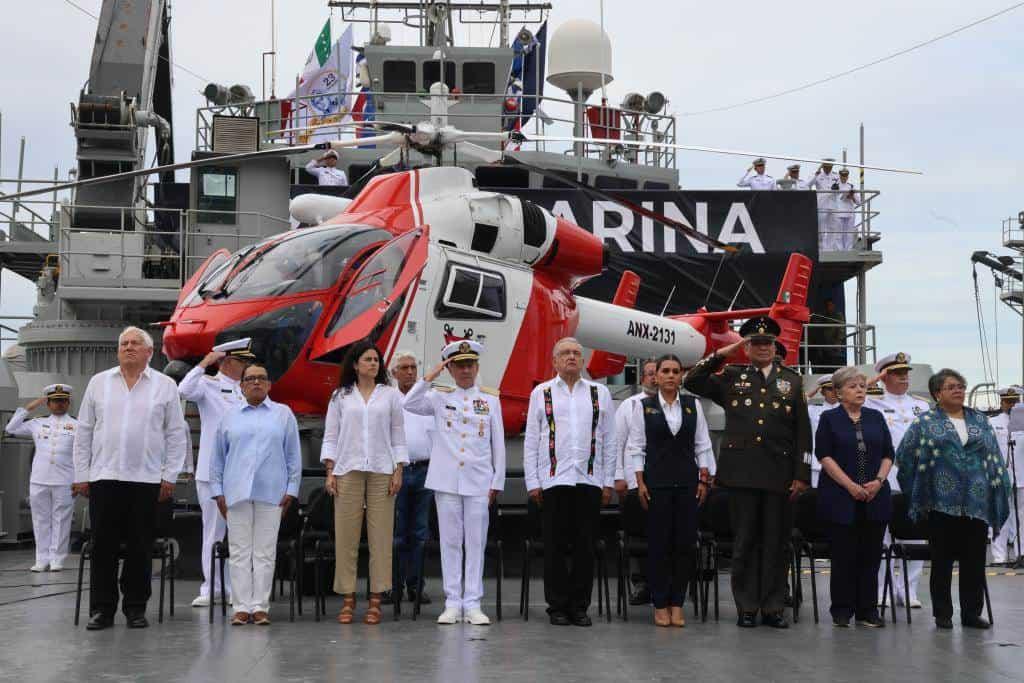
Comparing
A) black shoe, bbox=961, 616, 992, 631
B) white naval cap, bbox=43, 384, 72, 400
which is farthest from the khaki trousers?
white naval cap, bbox=43, 384, 72, 400

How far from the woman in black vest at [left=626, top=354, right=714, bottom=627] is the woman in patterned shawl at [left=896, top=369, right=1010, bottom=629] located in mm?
1466

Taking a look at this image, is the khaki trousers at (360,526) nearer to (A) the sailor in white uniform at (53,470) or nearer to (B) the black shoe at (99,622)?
(B) the black shoe at (99,622)

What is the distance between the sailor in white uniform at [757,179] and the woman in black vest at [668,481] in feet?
49.4

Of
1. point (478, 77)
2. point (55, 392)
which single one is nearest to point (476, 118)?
point (478, 77)

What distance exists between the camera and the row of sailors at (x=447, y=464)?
8555 mm

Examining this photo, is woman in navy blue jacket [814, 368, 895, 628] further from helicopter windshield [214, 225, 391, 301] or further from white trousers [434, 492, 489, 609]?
helicopter windshield [214, 225, 391, 301]

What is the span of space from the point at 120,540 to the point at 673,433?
145 inches

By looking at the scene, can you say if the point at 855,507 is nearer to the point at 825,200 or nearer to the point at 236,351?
the point at 236,351

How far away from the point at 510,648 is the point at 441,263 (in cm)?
509

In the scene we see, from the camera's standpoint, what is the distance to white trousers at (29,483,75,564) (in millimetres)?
13148

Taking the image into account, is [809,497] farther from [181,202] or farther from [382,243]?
[181,202]

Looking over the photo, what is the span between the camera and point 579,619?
28.4 ft

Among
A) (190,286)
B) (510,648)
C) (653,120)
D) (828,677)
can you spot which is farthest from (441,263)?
(653,120)

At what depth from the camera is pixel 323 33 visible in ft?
90.3
